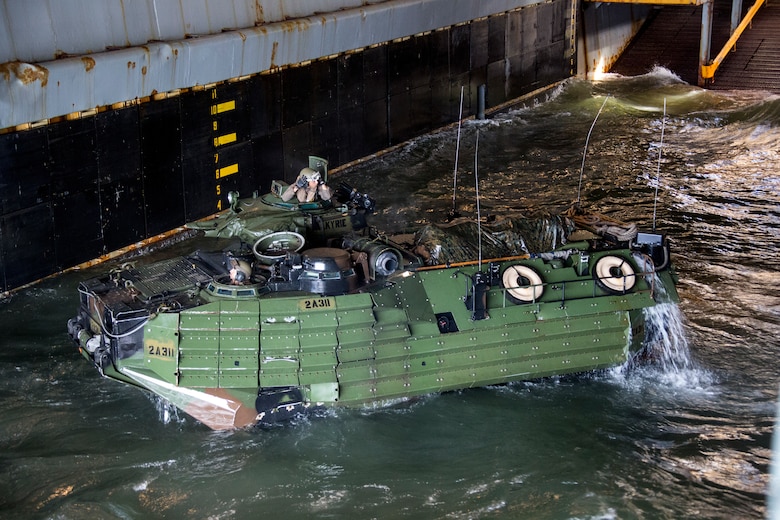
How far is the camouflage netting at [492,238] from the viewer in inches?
567

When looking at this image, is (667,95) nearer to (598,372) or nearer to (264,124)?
(264,124)

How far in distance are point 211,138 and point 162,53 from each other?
2.29 metres

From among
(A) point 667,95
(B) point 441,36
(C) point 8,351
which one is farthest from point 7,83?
(A) point 667,95

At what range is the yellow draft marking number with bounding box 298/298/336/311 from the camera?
12828 millimetres

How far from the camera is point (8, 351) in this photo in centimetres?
1554

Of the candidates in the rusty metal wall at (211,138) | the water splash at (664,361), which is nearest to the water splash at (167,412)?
the rusty metal wall at (211,138)

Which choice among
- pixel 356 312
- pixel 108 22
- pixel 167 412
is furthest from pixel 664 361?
pixel 108 22

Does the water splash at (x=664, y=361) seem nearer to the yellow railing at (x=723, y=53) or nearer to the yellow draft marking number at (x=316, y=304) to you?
the yellow draft marking number at (x=316, y=304)

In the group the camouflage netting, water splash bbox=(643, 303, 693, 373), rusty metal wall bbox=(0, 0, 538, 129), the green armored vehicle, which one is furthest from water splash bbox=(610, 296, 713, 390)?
rusty metal wall bbox=(0, 0, 538, 129)

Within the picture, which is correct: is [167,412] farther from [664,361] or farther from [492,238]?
[664,361]

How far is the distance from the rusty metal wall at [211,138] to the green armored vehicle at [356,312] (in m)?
3.96

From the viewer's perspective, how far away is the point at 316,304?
1287cm

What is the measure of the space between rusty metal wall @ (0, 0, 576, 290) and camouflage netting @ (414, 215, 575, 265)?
6.39 meters

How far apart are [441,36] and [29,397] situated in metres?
15.5
